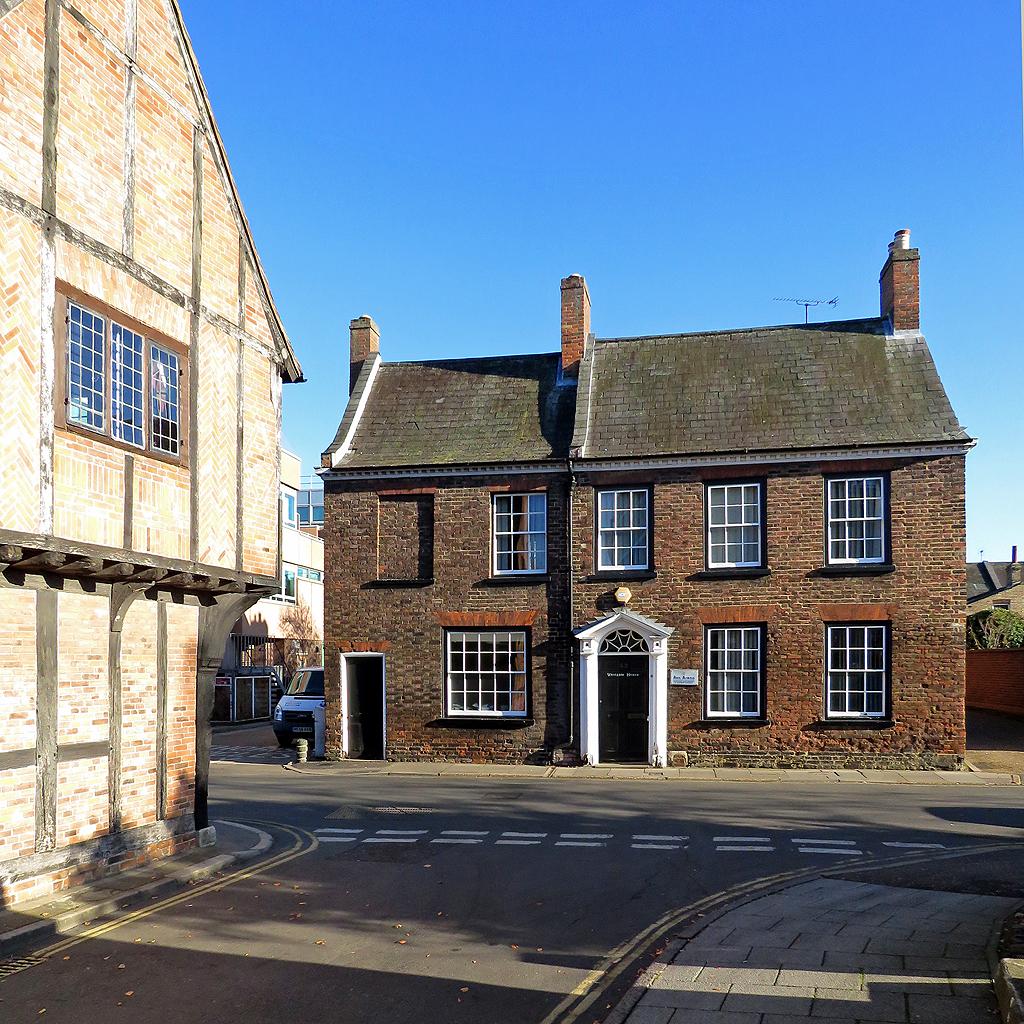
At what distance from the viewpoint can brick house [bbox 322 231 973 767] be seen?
22141 mm

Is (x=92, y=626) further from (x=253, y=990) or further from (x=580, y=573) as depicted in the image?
(x=580, y=573)

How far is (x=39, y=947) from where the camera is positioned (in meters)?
9.05

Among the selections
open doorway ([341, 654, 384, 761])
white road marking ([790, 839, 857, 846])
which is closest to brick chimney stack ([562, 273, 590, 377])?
open doorway ([341, 654, 384, 761])

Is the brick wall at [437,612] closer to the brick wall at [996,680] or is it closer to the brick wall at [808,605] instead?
the brick wall at [808,605]

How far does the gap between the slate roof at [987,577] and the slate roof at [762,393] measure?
46.2 metres

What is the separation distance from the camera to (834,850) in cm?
1333

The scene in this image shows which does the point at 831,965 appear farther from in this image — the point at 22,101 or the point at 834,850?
the point at 22,101

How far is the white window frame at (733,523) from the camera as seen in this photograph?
904 inches

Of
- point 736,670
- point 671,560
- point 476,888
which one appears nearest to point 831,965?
point 476,888

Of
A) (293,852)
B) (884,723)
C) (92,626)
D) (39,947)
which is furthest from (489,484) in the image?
(39,947)

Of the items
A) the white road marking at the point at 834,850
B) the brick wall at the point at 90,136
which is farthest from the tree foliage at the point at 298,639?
the brick wall at the point at 90,136

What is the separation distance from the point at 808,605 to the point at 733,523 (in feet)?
8.31

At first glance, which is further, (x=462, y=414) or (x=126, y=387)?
(x=462, y=414)

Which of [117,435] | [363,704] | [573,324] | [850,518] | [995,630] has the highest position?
[573,324]
